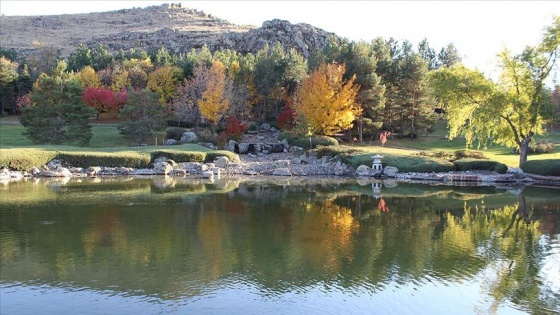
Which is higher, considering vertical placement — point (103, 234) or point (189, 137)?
point (189, 137)

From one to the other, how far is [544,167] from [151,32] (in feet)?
412

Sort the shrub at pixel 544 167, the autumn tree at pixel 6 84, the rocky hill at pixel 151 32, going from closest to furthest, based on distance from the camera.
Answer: the shrub at pixel 544 167, the autumn tree at pixel 6 84, the rocky hill at pixel 151 32

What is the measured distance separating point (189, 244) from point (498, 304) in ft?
25.7

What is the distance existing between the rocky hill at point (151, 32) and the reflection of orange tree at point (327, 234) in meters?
93.1

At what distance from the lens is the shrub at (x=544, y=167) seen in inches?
1195

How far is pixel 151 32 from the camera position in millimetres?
138875

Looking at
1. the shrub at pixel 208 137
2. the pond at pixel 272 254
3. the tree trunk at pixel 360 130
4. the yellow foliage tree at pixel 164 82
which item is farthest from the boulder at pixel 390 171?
the yellow foliage tree at pixel 164 82

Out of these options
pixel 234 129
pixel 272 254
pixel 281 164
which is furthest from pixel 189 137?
pixel 272 254

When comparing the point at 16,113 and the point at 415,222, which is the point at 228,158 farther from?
the point at 16,113

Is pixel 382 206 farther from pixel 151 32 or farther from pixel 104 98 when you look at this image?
pixel 151 32

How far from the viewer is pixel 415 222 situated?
1780cm

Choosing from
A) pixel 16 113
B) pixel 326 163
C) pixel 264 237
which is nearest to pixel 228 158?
pixel 326 163

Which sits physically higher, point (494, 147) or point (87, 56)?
point (87, 56)

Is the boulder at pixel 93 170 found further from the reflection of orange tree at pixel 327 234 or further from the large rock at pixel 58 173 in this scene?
the reflection of orange tree at pixel 327 234
